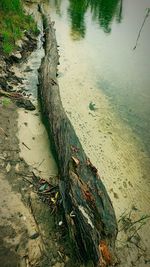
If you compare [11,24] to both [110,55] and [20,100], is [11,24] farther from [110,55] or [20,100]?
[20,100]

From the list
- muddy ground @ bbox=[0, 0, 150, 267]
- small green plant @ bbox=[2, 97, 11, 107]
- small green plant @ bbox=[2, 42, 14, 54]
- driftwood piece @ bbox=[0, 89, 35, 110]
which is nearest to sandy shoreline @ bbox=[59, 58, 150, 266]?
muddy ground @ bbox=[0, 0, 150, 267]

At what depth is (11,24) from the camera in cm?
762

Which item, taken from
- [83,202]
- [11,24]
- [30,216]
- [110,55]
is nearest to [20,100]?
[30,216]

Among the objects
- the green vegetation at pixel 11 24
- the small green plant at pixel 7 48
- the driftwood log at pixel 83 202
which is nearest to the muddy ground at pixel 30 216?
the driftwood log at pixel 83 202

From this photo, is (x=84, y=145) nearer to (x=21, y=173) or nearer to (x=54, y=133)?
(x=54, y=133)

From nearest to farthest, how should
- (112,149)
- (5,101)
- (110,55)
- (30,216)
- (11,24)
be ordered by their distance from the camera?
(30,216) < (112,149) < (5,101) < (11,24) < (110,55)

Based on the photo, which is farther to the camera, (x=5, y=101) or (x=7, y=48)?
(x=7, y=48)

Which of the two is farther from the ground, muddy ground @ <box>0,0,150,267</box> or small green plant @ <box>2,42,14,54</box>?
small green plant @ <box>2,42,14,54</box>

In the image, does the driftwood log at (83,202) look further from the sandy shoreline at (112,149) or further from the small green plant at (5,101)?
the small green plant at (5,101)

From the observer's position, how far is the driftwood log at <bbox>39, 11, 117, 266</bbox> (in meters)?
2.68

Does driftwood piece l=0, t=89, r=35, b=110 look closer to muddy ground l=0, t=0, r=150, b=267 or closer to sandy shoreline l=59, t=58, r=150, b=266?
muddy ground l=0, t=0, r=150, b=267

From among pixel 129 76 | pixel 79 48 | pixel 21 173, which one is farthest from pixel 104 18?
pixel 21 173

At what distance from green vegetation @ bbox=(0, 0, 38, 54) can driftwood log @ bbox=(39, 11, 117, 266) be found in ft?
11.5

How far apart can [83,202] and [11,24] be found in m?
6.52
